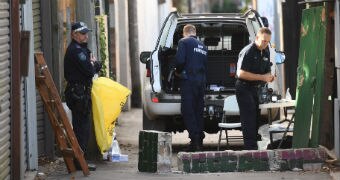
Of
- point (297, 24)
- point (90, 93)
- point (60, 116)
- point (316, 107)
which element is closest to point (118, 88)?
point (90, 93)

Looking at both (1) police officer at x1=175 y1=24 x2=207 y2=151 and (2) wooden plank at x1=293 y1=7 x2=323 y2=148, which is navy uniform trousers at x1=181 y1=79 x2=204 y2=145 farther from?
(2) wooden plank at x1=293 y1=7 x2=323 y2=148

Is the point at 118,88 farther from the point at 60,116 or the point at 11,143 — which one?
the point at 11,143

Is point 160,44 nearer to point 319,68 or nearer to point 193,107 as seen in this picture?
point 193,107

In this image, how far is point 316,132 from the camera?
491 inches

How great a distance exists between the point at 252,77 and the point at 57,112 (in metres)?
2.47

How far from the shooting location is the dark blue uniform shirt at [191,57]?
14820mm

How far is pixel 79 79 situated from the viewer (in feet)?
41.7

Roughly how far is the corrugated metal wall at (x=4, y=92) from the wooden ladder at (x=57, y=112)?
992 millimetres

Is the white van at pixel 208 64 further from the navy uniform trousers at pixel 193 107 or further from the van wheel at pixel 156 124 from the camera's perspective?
the navy uniform trousers at pixel 193 107

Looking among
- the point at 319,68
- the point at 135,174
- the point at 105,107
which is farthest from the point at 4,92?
the point at 319,68

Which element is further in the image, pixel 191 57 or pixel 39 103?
pixel 191 57

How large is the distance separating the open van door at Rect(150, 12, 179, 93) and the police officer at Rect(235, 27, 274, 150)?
213cm

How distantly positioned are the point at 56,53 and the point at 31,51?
6.98 feet

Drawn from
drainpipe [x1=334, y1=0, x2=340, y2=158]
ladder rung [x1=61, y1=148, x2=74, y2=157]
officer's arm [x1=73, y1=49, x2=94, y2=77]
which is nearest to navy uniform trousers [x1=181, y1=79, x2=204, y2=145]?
officer's arm [x1=73, y1=49, x2=94, y2=77]
